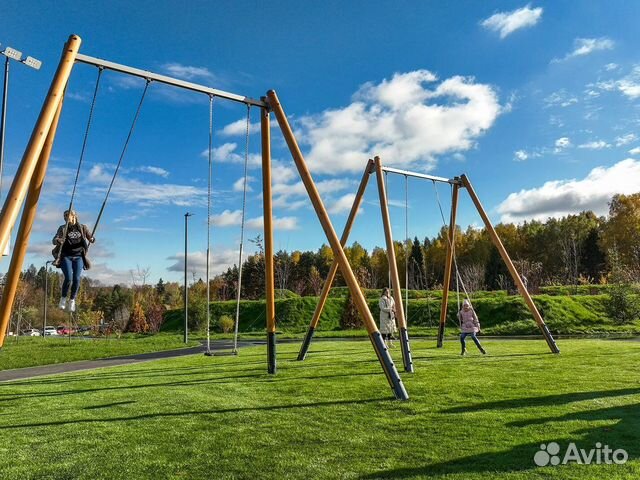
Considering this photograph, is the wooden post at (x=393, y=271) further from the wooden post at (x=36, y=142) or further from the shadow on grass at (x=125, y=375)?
the wooden post at (x=36, y=142)

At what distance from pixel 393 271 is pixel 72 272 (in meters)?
6.73

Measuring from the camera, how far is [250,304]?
43.9 meters

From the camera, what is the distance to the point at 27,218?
22.6ft

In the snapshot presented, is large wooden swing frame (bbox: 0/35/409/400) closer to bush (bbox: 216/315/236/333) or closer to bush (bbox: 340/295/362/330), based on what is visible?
bush (bbox: 340/295/362/330)

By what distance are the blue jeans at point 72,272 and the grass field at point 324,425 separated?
191cm

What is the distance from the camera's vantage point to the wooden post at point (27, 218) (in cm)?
663

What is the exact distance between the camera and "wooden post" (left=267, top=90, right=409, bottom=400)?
24.7ft

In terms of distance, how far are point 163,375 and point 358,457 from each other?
8.05 m

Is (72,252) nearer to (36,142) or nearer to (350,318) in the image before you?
(36,142)

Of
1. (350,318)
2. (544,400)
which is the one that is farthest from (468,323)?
(350,318)

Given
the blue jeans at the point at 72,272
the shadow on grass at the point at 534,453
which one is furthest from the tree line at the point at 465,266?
the shadow on grass at the point at 534,453

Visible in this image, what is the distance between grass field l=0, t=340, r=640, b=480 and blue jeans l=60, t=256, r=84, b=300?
191 cm

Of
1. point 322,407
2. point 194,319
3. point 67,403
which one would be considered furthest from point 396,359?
point 194,319

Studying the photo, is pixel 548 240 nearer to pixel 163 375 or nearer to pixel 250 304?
pixel 250 304
